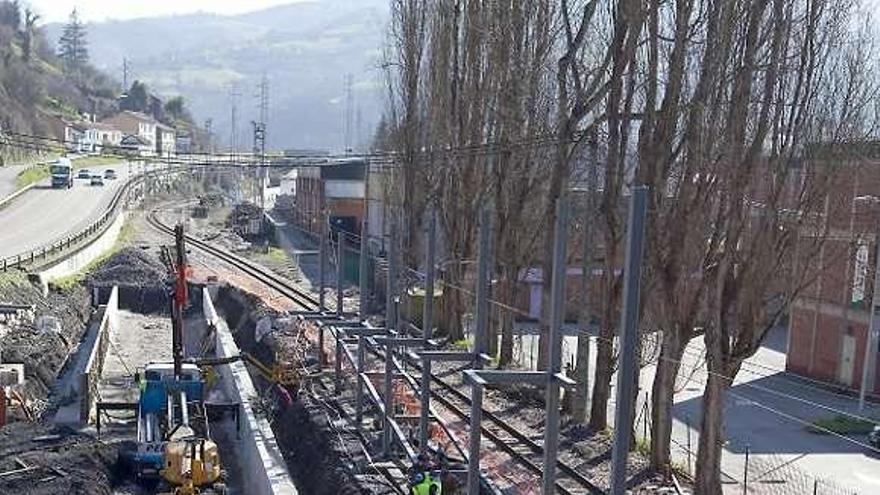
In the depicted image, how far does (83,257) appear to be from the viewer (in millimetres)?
40094

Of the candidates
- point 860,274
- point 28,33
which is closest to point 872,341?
point 860,274

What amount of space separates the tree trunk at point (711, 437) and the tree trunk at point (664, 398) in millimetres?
829

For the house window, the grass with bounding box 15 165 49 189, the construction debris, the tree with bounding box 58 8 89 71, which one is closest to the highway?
the grass with bounding box 15 165 49 189

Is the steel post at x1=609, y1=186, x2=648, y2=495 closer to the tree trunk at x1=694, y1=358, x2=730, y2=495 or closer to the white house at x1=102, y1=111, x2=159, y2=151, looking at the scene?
the tree trunk at x1=694, y1=358, x2=730, y2=495

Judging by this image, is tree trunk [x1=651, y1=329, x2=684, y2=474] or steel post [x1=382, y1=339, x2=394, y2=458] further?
steel post [x1=382, y1=339, x2=394, y2=458]

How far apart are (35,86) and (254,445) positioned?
273ft

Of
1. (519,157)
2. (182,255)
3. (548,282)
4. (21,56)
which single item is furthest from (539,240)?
(21,56)

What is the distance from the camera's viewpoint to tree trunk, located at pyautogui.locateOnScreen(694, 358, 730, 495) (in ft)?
43.9

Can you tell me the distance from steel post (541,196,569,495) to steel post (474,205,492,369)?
193 centimetres

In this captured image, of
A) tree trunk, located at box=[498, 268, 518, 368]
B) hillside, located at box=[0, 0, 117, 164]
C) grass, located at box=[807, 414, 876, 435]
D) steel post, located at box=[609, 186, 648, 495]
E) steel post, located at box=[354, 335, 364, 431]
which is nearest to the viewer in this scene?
steel post, located at box=[609, 186, 648, 495]

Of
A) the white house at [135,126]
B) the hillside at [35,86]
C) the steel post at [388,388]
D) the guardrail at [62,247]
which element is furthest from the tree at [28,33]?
the steel post at [388,388]

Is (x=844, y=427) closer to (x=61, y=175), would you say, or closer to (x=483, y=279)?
(x=483, y=279)

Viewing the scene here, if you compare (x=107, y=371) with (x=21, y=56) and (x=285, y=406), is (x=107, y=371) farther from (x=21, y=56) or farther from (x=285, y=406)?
(x=21, y=56)

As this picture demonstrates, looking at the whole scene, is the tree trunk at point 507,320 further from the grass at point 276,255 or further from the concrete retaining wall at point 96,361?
the grass at point 276,255
